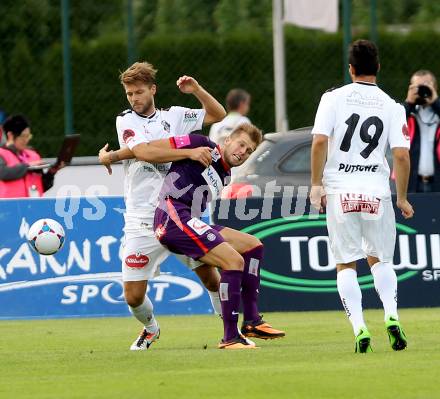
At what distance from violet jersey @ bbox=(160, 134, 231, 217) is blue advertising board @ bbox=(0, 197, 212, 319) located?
12.7ft

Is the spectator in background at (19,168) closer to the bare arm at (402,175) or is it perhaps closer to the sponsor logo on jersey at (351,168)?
the sponsor logo on jersey at (351,168)

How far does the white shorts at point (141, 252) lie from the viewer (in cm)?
1073

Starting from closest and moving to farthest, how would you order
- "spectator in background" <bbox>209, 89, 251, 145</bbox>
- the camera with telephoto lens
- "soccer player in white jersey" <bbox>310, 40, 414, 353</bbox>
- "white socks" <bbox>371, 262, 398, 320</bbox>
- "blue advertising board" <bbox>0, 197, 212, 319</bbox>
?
"soccer player in white jersey" <bbox>310, 40, 414, 353</bbox> → "white socks" <bbox>371, 262, 398, 320</bbox> → the camera with telephoto lens → "blue advertising board" <bbox>0, 197, 212, 319</bbox> → "spectator in background" <bbox>209, 89, 251, 145</bbox>

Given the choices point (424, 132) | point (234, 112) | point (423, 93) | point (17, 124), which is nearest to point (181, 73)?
point (234, 112)

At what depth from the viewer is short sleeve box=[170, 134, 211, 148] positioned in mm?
10590

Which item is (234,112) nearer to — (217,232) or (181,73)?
(181,73)

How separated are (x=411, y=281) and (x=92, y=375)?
5802mm

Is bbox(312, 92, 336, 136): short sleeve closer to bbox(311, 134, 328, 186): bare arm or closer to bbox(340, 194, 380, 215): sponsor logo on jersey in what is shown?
bbox(311, 134, 328, 186): bare arm

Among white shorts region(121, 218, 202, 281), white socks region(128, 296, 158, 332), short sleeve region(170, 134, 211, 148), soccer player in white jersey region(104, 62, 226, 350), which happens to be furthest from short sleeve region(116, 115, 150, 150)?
white socks region(128, 296, 158, 332)

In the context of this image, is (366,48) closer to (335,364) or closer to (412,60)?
(335,364)

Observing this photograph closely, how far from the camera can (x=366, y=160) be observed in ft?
32.2

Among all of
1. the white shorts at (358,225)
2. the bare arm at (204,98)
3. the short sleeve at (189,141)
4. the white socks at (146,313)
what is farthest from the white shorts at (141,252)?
the white shorts at (358,225)

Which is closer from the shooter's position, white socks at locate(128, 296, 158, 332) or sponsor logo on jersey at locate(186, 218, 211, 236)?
sponsor logo on jersey at locate(186, 218, 211, 236)

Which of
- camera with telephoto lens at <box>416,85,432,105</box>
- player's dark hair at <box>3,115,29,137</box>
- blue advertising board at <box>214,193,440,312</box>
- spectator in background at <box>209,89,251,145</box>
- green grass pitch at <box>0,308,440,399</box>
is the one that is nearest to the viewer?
green grass pitch at <box>0,308,440,399</box>
